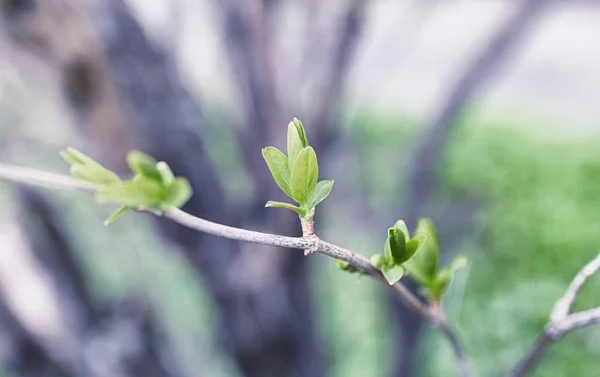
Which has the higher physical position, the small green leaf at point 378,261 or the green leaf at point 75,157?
the green leaf at point 75,157

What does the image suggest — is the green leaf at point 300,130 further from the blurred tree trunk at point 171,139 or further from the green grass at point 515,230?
the blurred tree trunk at point 171,139

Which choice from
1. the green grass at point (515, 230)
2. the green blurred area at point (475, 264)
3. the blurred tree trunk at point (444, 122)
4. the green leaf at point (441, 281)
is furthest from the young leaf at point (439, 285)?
the blurred tree trunk at point (444, 122)

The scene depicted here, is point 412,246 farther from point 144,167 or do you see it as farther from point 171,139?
point 171,139

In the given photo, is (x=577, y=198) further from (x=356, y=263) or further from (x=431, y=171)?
(x=356, y=263)

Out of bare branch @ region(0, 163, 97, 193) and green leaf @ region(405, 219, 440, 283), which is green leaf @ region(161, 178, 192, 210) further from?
green leaf @ region(405, 219, 440, 283)

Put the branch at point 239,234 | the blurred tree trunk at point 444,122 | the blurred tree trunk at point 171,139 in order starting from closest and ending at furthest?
the branch at point 239,234, the blurred tree trunk at point 171,139, the blurred tree trunk at point 444,122

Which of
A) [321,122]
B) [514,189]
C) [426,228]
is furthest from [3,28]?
[514,189]

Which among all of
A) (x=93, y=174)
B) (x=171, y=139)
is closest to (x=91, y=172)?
(x=93, y=174)
